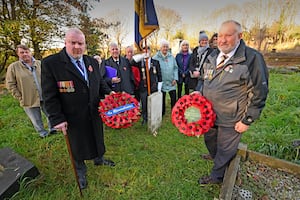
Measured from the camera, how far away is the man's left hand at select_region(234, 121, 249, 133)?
6.13ft

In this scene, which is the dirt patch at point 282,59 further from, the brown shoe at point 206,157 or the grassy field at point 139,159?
the brown shoe at point 206,157

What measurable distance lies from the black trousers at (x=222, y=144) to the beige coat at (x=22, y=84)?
3.09 metres

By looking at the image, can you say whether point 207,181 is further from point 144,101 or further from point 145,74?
point 145,74

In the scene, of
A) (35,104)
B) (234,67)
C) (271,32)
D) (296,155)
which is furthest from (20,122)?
(271,32)

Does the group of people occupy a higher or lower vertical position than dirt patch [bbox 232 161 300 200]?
higher

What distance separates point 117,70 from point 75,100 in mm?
1670

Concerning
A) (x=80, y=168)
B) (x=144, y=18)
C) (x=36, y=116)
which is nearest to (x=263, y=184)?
(x=80, y=168)

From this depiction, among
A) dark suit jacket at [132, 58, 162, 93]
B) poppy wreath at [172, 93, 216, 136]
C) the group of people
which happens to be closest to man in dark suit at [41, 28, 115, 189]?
the group of people

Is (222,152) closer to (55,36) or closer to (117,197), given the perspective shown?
(117,197)

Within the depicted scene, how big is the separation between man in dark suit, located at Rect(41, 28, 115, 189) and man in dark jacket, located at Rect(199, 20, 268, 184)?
1403mm

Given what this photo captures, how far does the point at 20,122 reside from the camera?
462 centimetres

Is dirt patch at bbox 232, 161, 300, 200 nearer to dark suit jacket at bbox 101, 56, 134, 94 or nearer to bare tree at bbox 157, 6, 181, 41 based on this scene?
dark suit jacket at bbox 101, 56, 134, 94

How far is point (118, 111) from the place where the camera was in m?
2.28

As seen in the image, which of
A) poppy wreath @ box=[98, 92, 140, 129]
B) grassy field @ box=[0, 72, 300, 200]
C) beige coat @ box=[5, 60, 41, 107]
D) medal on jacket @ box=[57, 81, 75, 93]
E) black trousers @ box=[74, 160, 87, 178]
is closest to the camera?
medal on jacket @ box=[57, 81, 75, 93]
